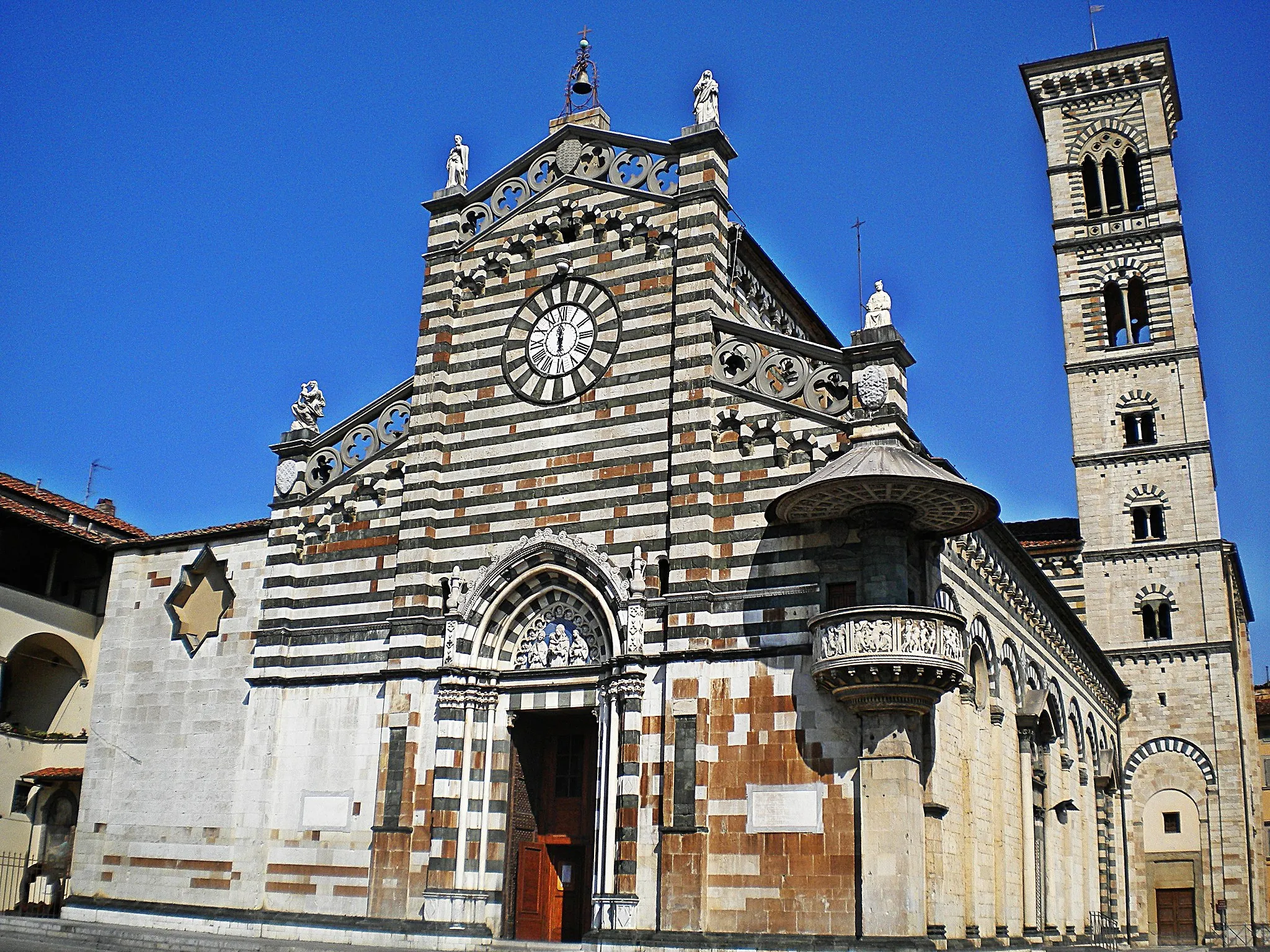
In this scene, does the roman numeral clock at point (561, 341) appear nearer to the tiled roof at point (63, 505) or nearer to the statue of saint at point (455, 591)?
the statue of saint at point (455, 591)

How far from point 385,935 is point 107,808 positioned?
767 cm

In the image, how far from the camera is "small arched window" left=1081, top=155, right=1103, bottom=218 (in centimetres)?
4484

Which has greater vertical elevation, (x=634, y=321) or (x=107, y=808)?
(x=634, y=321)

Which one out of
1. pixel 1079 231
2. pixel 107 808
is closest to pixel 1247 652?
pixel 1079 231

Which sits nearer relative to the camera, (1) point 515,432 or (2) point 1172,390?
(1) point 515,432

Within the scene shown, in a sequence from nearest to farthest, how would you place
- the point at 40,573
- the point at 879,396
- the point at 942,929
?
the point at 942,929, the point at 879,396, the point at 40,573

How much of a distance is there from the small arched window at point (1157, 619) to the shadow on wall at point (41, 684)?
31850mm

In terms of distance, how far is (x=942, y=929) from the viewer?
18.2 meters

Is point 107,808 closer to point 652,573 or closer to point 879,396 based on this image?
point 652,573

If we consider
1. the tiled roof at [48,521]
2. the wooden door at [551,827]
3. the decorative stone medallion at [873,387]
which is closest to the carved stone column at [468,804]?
the wooden door at [551,827]

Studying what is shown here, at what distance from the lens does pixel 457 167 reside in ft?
84.2

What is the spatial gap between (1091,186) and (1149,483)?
38.8ft

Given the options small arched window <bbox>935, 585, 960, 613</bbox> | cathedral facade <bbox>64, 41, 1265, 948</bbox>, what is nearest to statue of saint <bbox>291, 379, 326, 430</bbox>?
cathedral facade <bbox>64, 41, 1265, 948</bbox>

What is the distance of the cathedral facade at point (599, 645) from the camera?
18594 millimetres
